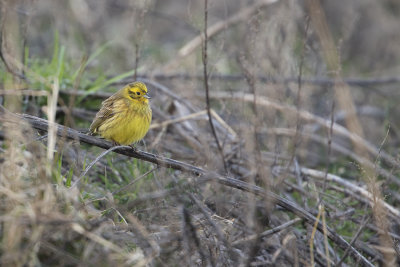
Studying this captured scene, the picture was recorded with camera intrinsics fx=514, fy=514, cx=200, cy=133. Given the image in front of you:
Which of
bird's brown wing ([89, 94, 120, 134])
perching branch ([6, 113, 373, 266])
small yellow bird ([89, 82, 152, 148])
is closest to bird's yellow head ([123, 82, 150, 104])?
small yellow bird ([89, 82, 152, 148])

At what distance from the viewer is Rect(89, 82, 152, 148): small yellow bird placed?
15.5 feet

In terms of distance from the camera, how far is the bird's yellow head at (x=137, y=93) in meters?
5.10

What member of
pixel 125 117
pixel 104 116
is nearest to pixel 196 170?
pixel 125 117

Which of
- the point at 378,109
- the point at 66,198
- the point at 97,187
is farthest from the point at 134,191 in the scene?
the point at 378,109

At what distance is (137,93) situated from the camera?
16.8 feet

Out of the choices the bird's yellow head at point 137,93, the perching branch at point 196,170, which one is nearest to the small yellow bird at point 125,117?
the bird's yellow head at point 137,93

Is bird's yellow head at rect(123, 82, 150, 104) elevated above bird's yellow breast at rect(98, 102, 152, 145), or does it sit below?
above

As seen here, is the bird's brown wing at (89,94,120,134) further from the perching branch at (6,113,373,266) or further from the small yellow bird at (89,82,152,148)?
Answer: the perching branch at (6,113,373,266)

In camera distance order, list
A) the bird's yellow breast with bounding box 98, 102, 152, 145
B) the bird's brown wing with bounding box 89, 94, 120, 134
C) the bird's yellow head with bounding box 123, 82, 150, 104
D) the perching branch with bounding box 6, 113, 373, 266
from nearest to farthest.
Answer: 1. the perching branch with bounding box 6, 113, 373, 266
2. the bird's yellow breast with bounding box 98, 102, 152, 145
3. the bird's brown wing with bounding box 89, 94, 120, 134
4. the bird's yellow head with bounding box 123, 82, 150, 104

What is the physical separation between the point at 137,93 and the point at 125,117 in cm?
42

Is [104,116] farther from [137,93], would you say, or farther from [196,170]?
[196,170]

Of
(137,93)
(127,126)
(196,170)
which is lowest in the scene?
(196,170)

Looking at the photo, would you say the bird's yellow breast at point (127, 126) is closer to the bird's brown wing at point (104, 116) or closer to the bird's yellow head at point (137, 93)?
the bird's brown wing at point (104, 116)

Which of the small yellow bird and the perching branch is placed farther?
the small yellow bird
